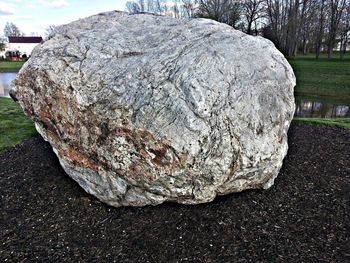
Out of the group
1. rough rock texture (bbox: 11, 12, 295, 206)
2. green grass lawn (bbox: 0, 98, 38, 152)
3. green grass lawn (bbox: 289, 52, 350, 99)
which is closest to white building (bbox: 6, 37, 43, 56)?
green grass lawn (bbox: 289, 52, 350, 99)

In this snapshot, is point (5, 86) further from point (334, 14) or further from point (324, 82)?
point (334, 14)

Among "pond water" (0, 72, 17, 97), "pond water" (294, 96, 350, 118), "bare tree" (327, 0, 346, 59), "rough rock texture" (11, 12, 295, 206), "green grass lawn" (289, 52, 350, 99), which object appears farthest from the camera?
"bare tree" (327, 0, 346, 59)

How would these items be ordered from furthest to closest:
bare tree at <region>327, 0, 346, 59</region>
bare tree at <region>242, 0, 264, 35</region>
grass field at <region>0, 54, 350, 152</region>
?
bare tree at <region>242, 0, 264, 35</region> → bare tree at <region>327, 0, 346, 59</region> → grass field at <region>0, 54, 350, 152</region>

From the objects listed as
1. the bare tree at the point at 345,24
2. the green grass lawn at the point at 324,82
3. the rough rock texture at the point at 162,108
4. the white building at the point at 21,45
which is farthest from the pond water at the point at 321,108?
the white building at the point at 21,45

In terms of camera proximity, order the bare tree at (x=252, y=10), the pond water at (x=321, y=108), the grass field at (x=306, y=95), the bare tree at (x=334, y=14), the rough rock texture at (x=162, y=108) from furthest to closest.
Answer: the bare tree at (x=252, y=10) → the bare tree at (x=334, y=14) → the pond water at (x=321, y=108) → the grass field at (x=306, y=95) → the rough rock texture at (x=162, y=108)

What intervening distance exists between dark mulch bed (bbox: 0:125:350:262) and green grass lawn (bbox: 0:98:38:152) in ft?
8.71

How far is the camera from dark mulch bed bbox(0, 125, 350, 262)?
137 inches

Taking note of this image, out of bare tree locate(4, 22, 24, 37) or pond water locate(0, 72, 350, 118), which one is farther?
bare tree locate(4, 22, 24, 37)

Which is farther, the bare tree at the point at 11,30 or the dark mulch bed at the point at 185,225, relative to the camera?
the bare tree at the point at 11,30

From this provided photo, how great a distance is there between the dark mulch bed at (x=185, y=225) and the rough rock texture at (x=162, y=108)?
248 millimetres

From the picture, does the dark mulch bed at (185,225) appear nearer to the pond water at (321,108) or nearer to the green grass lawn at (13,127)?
the green grass lawn at (13,127)

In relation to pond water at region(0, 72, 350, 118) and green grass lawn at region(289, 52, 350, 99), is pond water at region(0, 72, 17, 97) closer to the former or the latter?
pond water at region(0, 72, 350, 118)

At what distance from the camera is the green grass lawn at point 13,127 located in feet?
24.5

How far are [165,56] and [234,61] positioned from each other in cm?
89
